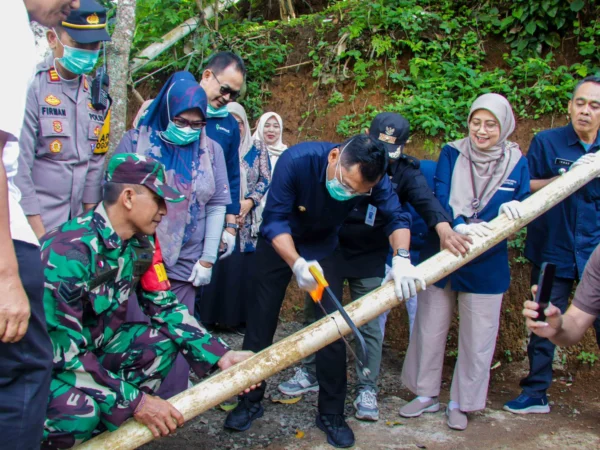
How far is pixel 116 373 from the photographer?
2828mm

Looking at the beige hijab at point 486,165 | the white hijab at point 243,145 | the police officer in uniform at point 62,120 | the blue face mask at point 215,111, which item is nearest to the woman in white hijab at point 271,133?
the white hijab at point 243,145

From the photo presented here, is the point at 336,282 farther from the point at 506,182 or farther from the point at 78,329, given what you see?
the point at 78,329

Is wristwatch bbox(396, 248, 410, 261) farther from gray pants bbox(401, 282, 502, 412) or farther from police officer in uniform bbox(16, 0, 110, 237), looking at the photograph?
police officer in uniform bbox(16, 0, 110, 237)

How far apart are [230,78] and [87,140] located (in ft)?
4.20

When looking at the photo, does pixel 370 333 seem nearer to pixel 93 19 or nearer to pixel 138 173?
pixel 138 173

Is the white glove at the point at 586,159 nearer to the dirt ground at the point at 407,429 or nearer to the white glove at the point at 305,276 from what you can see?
the dirt ground at the point at 407,429

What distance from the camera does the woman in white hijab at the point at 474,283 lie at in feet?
12.4

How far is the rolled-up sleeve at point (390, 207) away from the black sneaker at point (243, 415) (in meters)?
1.40

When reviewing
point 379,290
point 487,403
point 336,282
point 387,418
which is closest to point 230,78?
point 336,282

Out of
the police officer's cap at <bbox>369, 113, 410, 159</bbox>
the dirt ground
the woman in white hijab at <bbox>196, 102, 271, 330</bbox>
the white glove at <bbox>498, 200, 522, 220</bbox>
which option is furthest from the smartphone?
the woman in white hijab at <bbox>196, 102, 271, 330</bbox>

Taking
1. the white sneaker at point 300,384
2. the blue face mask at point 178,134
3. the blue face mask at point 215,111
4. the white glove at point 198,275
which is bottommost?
the white sneaker at point 300,384

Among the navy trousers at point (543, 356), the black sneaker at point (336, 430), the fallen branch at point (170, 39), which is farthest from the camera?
the fallen branch at point (170, 39)

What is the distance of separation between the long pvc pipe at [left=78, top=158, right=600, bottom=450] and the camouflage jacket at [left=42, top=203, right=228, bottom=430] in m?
0.13

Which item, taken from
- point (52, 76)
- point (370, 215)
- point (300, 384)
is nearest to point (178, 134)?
point (52, 76)
